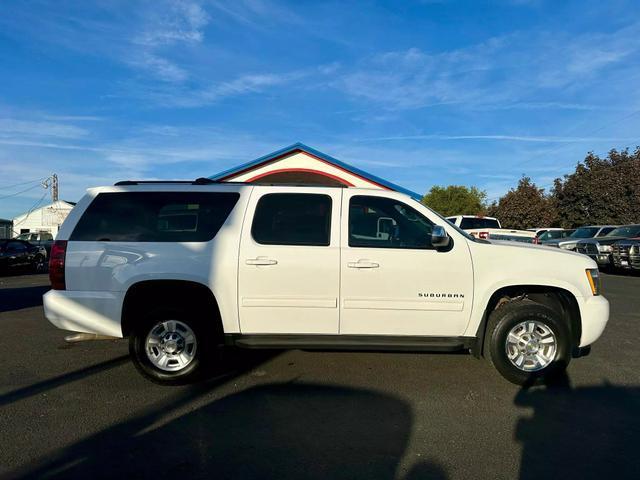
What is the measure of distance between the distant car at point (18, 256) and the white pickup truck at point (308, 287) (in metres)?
15.8

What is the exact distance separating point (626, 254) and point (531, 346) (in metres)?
14.0

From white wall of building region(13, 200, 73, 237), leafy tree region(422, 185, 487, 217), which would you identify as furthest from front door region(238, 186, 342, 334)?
leafy tree region(422, 185, 487, 217)

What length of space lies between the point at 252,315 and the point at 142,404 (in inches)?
49.7

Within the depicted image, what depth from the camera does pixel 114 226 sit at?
5109mm

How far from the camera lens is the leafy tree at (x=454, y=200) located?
69.3m

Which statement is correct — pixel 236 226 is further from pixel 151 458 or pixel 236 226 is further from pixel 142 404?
pixel 151 458

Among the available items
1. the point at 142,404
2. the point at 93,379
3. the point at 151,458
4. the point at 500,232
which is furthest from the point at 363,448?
the point at 500,232

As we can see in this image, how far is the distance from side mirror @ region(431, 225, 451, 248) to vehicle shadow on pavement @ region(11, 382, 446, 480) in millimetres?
1518

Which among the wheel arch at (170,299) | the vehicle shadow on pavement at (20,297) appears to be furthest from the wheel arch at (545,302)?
the vehicle shadow on pavement at (20,297)

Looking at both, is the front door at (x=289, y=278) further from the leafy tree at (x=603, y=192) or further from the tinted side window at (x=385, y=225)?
the leafy tree at (x=603, y=192)

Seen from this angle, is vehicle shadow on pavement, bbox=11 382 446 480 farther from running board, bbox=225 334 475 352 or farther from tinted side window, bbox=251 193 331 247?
tinted side window, bbox=251 193 331 247

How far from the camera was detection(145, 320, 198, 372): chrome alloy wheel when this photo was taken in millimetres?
5012

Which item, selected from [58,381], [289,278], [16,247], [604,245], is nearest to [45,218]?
[16,247]

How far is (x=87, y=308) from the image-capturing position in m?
4.96
